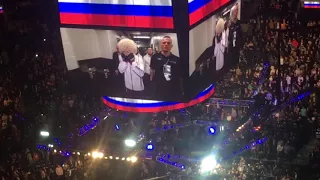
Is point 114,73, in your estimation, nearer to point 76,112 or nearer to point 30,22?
point 76,112

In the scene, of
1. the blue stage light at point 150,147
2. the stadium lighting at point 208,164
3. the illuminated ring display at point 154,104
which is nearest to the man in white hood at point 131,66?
the illuminated ring display at point 154,104

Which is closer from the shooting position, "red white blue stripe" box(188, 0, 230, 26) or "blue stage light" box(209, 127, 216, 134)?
"red white blue stripe" box(188, 0, 230, 26)

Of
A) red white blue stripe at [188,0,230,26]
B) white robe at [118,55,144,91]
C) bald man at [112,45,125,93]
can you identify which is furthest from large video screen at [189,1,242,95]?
bald man at [112,45,125,93]

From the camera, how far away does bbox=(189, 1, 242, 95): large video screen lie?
12.1 meters

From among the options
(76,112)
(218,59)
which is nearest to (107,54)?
(218,59)

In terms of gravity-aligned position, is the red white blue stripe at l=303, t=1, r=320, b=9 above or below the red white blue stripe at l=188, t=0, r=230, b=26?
below


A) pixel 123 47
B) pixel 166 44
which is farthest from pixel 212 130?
pixel 166 44

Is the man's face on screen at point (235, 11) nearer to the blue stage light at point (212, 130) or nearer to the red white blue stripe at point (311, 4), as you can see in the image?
the blue stage light at point (212, 130)

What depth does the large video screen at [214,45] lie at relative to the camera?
12125 millimetres

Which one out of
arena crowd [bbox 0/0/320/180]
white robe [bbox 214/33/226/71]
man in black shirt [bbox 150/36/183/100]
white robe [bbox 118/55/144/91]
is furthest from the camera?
arena crowd [bbox 0/0/320/180]

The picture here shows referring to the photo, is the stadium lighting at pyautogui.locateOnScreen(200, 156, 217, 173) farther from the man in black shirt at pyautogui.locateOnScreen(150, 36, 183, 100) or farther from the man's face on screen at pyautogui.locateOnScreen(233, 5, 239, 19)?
the man's face on screen at pyautogui.locateOnScreen(233, 5, 239, 19)

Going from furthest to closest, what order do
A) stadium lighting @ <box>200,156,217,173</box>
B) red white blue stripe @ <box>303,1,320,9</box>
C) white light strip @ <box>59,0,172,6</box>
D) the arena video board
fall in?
red white blue stripe @ <box>303,1,320,9</box> < stadium lighting @ <box>200,156,217,173</box> < the arena video board < white light strip @ <box>59,0,172,6</box>

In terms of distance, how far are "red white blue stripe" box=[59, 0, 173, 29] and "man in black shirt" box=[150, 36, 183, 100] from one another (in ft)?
1.66

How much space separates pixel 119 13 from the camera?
1196 cm
